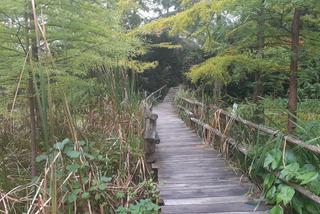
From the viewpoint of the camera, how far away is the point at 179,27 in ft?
21.2

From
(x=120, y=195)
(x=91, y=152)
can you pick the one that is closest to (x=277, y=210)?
(x=120, y=195)

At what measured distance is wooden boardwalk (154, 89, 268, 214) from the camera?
388 centimetres

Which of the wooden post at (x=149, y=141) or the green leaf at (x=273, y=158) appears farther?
the wooden post at (x=149, y=141)

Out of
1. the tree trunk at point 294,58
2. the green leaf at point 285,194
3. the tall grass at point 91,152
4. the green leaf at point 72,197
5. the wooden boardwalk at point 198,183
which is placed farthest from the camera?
the tree trunk at point 294,58

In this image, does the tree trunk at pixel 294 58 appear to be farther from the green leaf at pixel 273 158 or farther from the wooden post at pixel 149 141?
the wooden post at pixel 149 141

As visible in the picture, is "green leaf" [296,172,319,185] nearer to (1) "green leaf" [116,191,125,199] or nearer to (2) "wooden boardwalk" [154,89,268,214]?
(2) "wooden boardwalk" [154,89,268,214]

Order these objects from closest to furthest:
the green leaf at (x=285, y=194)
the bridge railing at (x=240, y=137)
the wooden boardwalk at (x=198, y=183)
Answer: the green leaf at (x=285, y=194), the bridge railing at (x=240, y=137), the wooden boardwalk at (x=198, y=183)

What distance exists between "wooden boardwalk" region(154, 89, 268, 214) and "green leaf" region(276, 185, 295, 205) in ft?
1.26

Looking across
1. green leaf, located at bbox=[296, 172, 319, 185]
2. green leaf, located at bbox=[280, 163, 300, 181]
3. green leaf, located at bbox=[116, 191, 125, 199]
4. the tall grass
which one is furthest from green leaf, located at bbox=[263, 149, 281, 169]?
green leaf, located at bbox=[116, 191, 125, 199]

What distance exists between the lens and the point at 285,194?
3279mm

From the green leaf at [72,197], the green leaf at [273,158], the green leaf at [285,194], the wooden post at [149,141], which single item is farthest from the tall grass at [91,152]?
the green leaf at [285,194]

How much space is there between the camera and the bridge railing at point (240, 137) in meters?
3.37

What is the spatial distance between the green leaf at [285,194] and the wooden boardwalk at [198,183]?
0.39 m

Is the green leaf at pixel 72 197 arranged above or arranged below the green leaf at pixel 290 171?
below
